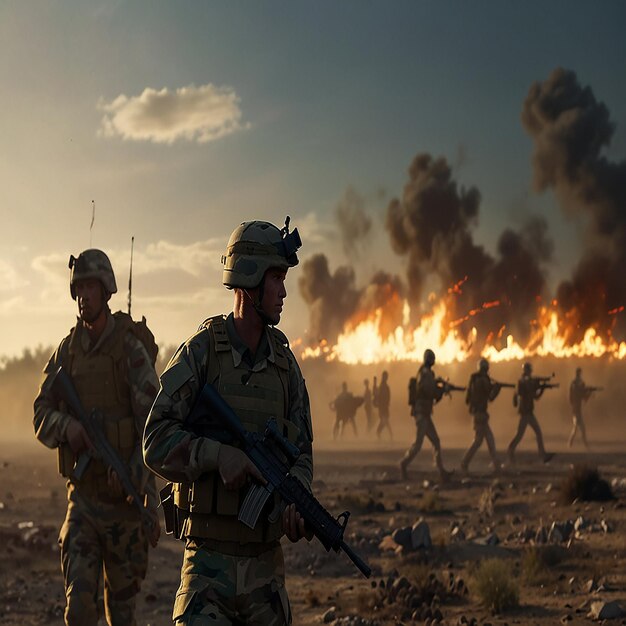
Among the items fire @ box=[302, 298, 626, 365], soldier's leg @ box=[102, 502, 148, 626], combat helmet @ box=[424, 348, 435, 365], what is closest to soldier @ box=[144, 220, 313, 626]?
soldier's leg @ box=[102, 502, 148, 626]

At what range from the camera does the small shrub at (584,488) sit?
14281 mm

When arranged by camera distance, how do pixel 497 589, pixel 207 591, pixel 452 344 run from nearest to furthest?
pixel 207 591
pixel 497 589
pixel 452 344

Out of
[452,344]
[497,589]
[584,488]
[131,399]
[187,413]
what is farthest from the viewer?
[452,344]

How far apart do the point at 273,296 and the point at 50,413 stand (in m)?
2.77

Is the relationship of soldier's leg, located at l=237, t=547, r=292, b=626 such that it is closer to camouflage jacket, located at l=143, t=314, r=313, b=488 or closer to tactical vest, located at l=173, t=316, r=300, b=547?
tactical vest, located at l=173, t=316, r=300, b=547

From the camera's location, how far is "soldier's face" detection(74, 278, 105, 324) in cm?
622

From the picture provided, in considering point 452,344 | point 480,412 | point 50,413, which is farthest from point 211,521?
point 452,344

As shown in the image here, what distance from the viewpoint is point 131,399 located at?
6141mm

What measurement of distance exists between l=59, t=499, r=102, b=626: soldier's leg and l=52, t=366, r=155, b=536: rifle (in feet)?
0.90

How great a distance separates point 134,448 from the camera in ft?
20.0

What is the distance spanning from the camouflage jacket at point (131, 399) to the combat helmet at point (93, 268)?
0.79ft

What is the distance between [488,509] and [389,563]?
3.55 meters

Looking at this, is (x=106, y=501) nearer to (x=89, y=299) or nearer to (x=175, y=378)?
(x=89, y=299)

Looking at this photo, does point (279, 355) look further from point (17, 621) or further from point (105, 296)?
point (17, 621)
